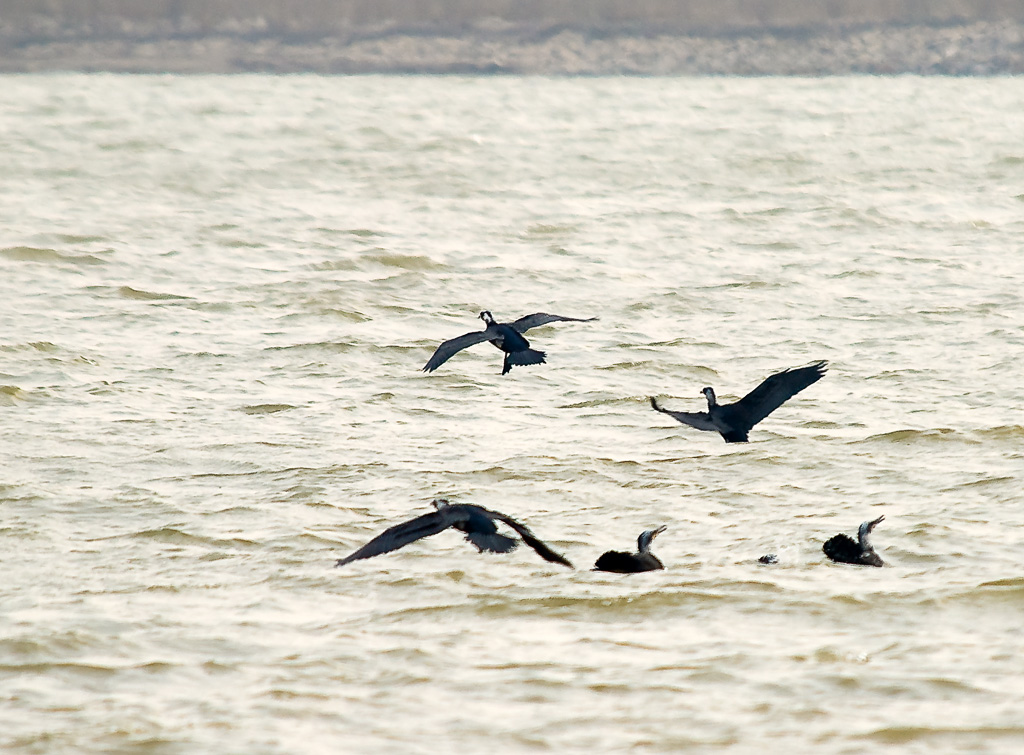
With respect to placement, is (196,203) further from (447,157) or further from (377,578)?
(377,578)

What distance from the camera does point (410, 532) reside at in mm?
5426

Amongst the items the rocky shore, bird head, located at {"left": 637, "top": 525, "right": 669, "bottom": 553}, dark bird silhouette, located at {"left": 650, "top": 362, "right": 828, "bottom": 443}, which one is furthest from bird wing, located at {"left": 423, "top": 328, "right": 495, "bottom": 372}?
the rocky shore

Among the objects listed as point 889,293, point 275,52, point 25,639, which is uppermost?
point 275,52

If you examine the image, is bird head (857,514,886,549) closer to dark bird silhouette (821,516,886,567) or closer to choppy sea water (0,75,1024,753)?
dark bird silhouette (821,516,886,567)

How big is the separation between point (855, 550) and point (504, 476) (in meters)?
1.97

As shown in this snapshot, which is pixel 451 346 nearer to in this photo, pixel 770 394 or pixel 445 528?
pixel 770 394

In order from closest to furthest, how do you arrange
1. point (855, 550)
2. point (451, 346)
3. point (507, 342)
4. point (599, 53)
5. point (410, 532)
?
point (410, 532)
point (855, 550)
point (451, 346)
point (507, 342)
point (599, 53)

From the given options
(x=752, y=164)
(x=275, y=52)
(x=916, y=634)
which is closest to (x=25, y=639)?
(x=916, y=634)

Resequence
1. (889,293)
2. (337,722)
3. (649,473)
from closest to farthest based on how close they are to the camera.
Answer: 1. (337,722)
2. (649,473)
3. (889,293)

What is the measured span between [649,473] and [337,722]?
3061mm

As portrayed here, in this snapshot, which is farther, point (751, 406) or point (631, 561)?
point (751, 406)

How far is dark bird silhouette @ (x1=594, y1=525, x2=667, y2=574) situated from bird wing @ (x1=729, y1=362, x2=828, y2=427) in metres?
0.84

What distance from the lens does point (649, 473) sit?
7.52 metres

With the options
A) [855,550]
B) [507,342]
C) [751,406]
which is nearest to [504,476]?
[507,342]
